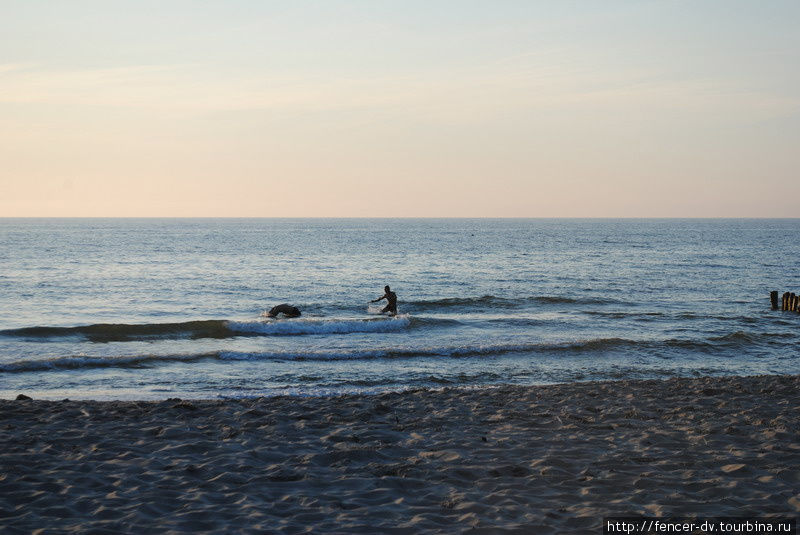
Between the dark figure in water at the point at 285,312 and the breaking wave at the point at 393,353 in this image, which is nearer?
the breaking wave at the point at 393,353

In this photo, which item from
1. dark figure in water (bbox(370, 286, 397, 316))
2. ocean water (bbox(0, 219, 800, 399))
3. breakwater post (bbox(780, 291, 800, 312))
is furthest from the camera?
breakwater post (bbox(780, 291, 800, 312))

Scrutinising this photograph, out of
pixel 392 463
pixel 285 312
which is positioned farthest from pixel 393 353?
pixel 392 463

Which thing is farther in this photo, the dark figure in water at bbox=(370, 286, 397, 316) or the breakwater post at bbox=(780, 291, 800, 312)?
the breakwater post at bbox=(780, 291, 800, 312)

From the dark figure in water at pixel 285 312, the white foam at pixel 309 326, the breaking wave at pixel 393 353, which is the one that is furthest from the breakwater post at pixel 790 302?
the dark figure in water at pixel 285 312

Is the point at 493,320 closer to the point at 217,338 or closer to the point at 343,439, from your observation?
the point at 217,338

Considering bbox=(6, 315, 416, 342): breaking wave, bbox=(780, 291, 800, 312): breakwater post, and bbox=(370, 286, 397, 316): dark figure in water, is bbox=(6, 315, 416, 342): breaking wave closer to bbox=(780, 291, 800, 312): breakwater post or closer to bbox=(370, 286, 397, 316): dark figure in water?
bbox=(370, 286, 397, 316): dark figure in water

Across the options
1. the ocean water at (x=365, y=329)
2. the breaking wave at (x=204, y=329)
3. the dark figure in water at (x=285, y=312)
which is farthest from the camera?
the dark figure in water at (x=285, y=312)

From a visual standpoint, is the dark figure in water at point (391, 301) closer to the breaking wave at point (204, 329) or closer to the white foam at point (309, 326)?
the breaking wave at point (204, 329)

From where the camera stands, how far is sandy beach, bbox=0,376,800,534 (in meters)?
6.99

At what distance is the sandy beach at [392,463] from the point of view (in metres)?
6.99

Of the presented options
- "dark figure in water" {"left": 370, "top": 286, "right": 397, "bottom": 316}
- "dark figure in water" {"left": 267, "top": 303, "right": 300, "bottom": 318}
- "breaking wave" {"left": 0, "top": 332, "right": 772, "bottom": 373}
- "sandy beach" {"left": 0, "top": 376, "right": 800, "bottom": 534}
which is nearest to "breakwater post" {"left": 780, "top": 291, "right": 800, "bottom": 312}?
"breaking wave" {"left": 0, "top": 332, "right": 772, "bottom": 373}

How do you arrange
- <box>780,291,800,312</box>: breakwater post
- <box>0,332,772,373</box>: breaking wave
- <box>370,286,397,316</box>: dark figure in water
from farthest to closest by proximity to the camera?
<box>780,291,800,312</box>: breakwater post, <box>370,286,397,316</box>: dark figure in water, <box>0,332,772,373</box>: breaking wave

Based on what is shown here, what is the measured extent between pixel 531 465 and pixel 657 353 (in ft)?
45.5

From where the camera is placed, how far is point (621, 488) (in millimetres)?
7699
